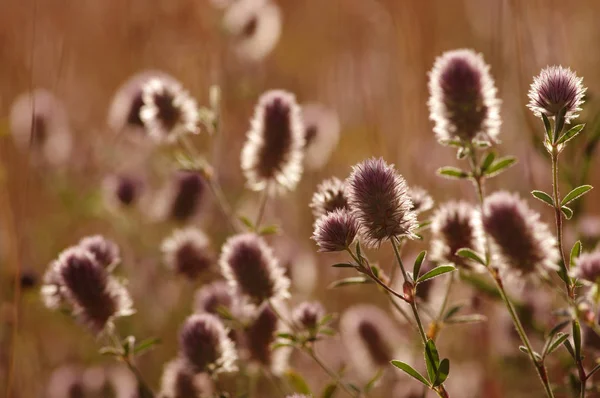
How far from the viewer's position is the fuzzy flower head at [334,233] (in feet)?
3.32

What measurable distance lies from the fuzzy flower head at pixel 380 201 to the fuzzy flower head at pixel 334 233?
1.0 inches

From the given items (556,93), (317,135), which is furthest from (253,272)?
(317,135)

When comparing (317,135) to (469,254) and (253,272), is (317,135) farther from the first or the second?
(469,254)

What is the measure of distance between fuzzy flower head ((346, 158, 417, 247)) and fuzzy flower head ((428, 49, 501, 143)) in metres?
0.25

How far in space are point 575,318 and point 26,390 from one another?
5.33 ft

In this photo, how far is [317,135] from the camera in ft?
7.62

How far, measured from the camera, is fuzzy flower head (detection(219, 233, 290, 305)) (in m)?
1.33

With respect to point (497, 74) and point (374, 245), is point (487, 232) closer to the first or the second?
point (374, 245)

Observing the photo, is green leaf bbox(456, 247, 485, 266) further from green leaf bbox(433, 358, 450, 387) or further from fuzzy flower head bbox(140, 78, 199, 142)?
fuzzy flower head bbox(140, 78, 199, 142)

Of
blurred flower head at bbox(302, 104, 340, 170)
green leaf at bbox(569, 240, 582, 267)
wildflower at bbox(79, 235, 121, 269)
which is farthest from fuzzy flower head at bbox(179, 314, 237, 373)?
blurred flower head at bbox(302, 104, 340, 170)

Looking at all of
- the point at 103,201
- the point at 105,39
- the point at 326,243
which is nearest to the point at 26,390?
the point at 103,201

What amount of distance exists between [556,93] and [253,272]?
2.06 ft

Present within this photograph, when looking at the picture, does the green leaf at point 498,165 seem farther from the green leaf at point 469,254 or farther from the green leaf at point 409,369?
the green leaf at point 409,369

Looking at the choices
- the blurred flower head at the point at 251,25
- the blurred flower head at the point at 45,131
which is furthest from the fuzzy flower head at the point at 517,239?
the blurred flower head at the point at 45,131
